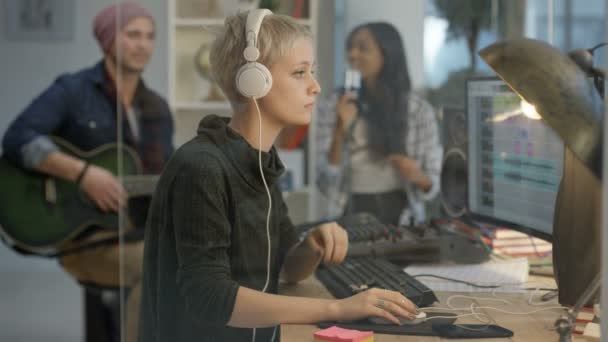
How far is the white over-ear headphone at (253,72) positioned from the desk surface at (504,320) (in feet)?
0.88

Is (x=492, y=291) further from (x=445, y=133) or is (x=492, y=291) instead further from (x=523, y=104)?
(x=445, y=133)

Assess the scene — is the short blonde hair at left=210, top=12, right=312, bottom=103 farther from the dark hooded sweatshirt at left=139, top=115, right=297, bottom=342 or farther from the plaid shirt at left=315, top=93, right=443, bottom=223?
the plaid shirt at left=315, top=93, right=443, bottom=223

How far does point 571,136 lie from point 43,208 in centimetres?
203

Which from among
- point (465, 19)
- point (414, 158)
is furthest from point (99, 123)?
point (465, 19)

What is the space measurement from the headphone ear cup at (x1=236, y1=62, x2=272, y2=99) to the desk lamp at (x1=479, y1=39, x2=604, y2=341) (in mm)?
358

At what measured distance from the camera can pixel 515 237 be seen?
141 centimetres

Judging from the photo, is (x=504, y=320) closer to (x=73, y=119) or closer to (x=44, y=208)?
(x=73, y=119)

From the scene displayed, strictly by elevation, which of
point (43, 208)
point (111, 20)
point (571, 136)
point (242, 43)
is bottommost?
point (43, 208)

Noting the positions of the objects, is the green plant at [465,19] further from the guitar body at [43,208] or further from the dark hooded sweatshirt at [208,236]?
the guitar body at [43,208]

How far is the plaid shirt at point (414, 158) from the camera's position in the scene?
5.24 feet

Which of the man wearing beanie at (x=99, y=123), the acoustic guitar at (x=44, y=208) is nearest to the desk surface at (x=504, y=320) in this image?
the man wearing beanie at (x=99, y=123)

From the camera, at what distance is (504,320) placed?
111 centimetres

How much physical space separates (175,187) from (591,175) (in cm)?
55

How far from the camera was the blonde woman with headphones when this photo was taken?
105 centimetres
